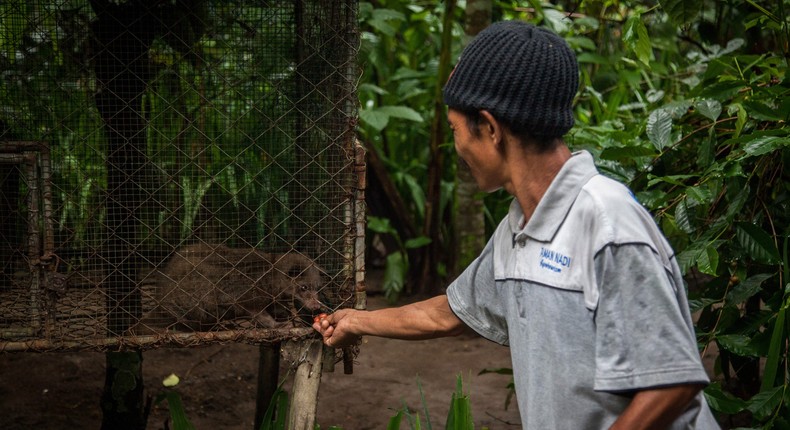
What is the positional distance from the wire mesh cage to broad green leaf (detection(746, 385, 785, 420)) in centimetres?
132

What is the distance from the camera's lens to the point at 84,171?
9.23 ft

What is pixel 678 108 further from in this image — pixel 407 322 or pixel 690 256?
pixel 407 322

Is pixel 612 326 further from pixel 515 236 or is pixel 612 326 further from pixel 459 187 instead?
pixel 459 187

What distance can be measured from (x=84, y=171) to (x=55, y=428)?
67.8 inches

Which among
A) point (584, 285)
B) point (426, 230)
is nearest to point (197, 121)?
point (584, 285)

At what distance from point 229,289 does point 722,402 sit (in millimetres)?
1673

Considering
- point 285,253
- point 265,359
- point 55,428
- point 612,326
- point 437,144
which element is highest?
point 612,326

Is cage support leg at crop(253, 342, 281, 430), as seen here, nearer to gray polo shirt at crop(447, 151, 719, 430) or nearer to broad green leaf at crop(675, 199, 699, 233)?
broad green leaf at crop(675, 199, 699, 233)

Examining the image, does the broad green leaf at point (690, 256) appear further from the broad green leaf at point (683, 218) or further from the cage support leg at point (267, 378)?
the cage support leg at point (267, 378)

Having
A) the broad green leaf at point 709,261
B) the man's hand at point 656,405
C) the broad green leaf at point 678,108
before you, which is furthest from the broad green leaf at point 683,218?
the man's hand at point 656,405

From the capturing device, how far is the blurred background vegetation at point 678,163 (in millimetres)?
2703

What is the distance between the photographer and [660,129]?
2.97 m

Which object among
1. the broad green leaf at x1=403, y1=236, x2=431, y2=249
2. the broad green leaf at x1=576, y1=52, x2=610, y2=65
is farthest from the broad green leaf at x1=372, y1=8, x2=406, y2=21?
the broad green leaf at x1=403, y1=236, x2=431, y2=249

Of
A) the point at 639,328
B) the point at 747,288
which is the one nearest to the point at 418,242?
the point at 747,288
